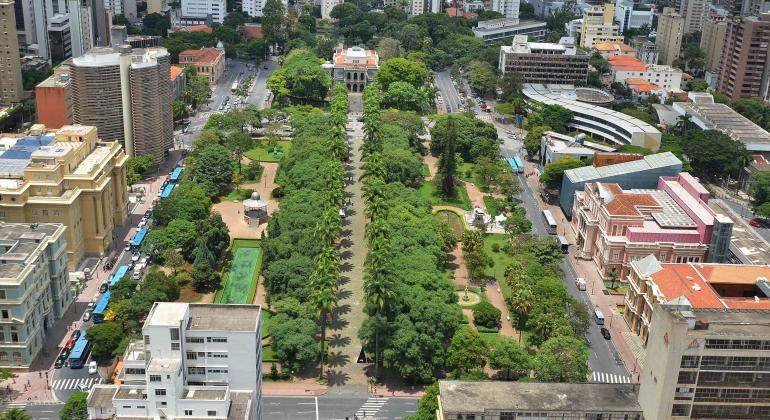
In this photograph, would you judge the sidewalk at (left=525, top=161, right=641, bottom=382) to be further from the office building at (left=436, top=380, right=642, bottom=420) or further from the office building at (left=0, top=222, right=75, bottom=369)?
the office building at (left=0, top=222, right=75, bottom=369)

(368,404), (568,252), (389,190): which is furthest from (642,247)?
(368,404)

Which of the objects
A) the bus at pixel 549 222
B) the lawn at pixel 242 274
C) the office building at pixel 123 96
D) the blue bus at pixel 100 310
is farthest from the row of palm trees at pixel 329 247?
the bus at pixel 549 222

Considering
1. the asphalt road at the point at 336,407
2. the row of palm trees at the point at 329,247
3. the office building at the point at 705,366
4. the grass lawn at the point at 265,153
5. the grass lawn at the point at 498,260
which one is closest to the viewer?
the office building at the point at 705,366

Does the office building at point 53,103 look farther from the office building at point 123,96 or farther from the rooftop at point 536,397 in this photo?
the rooftop at point 536,397

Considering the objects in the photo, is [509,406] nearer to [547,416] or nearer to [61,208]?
[547,416]

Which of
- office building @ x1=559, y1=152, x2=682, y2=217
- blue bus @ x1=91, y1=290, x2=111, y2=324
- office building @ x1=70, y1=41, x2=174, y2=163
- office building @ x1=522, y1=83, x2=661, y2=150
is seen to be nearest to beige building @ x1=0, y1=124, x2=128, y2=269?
blue bus @ x1=91, y1=290, x2=111, y2=324

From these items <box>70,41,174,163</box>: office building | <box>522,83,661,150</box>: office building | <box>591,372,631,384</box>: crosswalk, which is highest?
<box>70,41,174,163</box>: office building

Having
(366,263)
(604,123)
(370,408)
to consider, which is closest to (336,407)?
(370,408)
